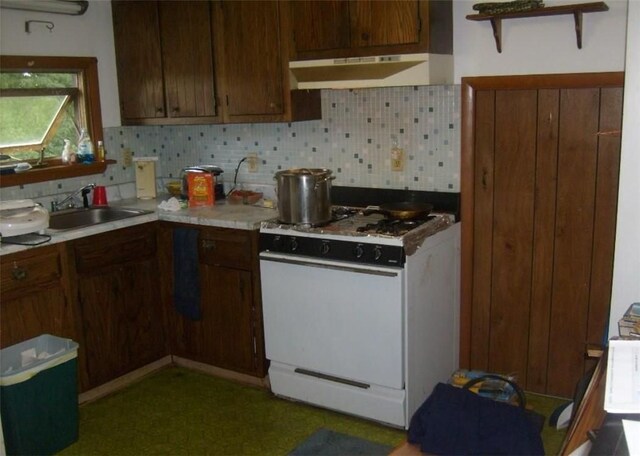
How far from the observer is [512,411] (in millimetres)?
2115

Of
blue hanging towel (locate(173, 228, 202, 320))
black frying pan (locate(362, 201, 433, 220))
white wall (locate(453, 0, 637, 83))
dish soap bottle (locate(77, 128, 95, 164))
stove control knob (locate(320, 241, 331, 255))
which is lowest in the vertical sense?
blue hanging towel (locate(173, 228, 202, 320))

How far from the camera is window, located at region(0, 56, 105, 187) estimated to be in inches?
142

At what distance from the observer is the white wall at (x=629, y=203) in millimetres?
1994

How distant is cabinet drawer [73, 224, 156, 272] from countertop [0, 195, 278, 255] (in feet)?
0.13

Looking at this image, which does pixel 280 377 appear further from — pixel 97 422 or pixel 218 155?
pixel 218 155

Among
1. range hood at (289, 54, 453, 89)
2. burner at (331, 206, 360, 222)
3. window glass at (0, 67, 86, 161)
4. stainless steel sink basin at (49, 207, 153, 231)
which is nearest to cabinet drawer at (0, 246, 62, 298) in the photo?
stainless steel sink basin at (49, 207, 153, 231)

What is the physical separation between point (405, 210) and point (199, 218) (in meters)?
1.12

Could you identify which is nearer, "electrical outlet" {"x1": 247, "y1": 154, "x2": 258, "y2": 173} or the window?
the window

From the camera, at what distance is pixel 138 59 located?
397 centimetres

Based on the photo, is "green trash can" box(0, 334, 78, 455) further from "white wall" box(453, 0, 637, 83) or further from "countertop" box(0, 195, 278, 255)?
"white wall" box(453, 0, 637, 83)

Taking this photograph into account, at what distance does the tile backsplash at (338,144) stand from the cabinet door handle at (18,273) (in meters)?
0.72

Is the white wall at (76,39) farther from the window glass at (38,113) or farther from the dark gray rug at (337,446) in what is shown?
the dark gray rug at (337,446)

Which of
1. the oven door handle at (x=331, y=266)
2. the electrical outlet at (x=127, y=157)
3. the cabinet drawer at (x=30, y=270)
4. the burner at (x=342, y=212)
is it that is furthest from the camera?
the electrical outlet at (x=127, y=157)

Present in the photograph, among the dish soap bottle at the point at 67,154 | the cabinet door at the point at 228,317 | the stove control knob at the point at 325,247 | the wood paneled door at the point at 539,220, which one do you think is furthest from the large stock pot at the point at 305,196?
the dish soap bottle at the point at 67,154
